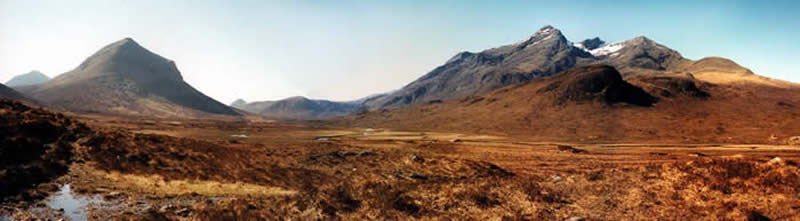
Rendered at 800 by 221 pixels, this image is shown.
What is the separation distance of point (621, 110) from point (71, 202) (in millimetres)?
156611

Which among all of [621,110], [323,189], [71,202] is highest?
Answer: [621,110]

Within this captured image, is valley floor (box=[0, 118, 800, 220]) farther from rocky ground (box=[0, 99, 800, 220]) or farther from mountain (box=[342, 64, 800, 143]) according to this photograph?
mountain (box=[342, 64, 800, 143])

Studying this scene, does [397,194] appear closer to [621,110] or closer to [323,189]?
[323,189]

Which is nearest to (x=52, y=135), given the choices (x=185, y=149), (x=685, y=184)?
(x=185, y=149)

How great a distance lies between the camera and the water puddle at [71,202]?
14602mm

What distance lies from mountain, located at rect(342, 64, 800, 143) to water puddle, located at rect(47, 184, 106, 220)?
9142 centimetres

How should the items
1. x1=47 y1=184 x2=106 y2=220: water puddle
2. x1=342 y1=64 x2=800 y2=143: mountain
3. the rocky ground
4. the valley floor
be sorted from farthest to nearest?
1. x1=342 y1=64 x2=800 y2=143: mountain
2. the rocky ground
3. the valley floor
4. x1=47 y1=184 x2=106 y2=220: water puddle

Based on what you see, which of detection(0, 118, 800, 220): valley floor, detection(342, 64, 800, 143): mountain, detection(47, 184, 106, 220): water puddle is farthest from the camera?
detection(342, 64, 800, 143): mountain

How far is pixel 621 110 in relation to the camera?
444 ft

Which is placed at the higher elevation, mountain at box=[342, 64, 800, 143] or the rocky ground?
mountain at box=[342, 64, 800, 143]

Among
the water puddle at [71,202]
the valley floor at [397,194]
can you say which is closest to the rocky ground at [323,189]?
the valley floor at [397,194]

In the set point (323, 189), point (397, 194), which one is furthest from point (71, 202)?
point (397, 194)

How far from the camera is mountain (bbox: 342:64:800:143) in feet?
326

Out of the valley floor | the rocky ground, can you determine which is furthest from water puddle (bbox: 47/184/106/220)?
the rocky ground
